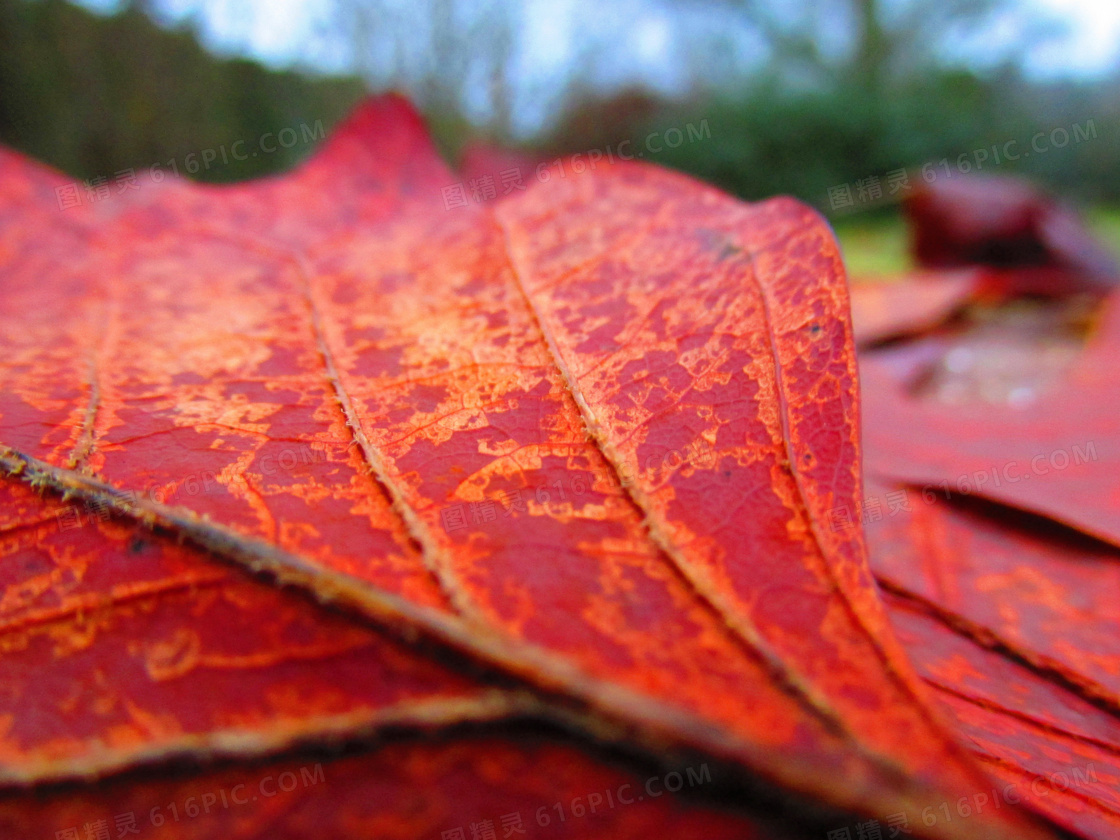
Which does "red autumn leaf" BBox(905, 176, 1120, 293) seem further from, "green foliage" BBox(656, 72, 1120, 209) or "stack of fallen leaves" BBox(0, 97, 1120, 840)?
"green foliage" BBox(656, 72, 1120, 209)

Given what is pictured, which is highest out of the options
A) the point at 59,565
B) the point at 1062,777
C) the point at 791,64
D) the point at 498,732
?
the point at 791,64

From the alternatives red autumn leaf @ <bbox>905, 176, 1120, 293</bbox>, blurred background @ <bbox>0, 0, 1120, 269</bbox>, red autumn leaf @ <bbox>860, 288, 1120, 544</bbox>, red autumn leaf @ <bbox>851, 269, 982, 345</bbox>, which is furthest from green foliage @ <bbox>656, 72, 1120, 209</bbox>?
red autumn leaf @ <bbox>860, 288, 1120, 544</bbox>

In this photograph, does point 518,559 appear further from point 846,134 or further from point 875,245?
point 846,134

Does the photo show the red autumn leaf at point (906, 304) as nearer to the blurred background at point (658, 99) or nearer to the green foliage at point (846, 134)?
the blurred background at point (658, 99)

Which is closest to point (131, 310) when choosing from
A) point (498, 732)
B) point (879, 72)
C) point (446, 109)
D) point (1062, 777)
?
point (498, 732)

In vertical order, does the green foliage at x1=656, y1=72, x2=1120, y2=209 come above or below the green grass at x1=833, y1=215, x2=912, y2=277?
above

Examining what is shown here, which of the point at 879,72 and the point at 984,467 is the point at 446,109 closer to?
the point at 984,467

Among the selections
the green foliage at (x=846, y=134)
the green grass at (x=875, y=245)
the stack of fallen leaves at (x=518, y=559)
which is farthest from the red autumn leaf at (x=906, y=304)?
the green foliage at (x=846, y=134)

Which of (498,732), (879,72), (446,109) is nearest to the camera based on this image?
(498,732)
